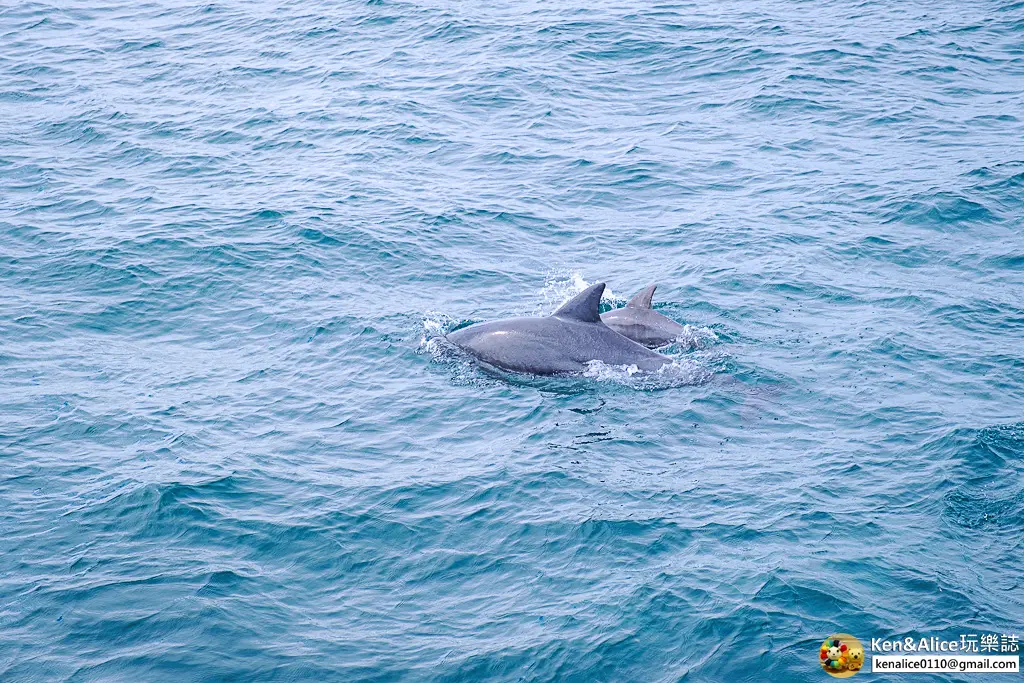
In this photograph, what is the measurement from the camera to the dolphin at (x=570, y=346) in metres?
18.7

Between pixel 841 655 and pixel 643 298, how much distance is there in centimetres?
906

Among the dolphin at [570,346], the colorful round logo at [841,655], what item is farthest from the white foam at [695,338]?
the colorful round logo at [841,655]

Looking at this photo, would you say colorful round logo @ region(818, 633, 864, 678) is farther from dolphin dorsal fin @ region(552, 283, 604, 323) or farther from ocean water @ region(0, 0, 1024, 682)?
dolphin dorsal fin @ region(552, 283, 604, 323)

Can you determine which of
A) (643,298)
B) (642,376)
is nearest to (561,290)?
(643,298)

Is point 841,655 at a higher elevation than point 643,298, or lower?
lower

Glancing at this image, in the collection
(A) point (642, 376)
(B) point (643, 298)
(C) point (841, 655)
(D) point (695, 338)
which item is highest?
(B) point (643, 298)

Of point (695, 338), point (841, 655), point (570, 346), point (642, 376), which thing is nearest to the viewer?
point (841, 655)

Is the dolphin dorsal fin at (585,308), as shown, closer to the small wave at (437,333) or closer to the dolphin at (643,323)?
the dolphin at (643,323)

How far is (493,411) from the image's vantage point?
59.5 feet

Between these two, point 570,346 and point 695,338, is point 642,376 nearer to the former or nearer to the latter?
point 570,346

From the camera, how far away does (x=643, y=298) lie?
2033cm

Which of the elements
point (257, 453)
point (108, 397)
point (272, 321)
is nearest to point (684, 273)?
point (272, 321)

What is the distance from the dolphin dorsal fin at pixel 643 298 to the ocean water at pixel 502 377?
108cm

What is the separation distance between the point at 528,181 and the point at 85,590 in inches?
641
